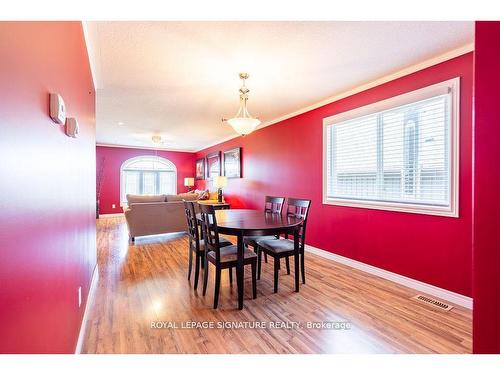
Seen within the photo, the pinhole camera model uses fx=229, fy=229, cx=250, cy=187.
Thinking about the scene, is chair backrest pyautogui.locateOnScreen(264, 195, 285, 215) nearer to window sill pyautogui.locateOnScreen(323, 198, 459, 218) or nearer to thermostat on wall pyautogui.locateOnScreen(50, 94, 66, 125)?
window sill pyautogui.locateOnScreen(323, 198, 459, 218)

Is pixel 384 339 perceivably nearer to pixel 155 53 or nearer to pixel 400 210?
pixel 400 210

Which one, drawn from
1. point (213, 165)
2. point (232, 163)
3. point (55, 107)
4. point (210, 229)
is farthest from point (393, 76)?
point (213, 165)

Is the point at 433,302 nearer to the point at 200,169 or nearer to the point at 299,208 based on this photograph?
the point at 299,208

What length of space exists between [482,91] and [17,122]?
171 cm

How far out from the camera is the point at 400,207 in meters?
2.67

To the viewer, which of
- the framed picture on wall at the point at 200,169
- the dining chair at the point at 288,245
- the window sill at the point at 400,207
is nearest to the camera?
the window sill at the point at 400,207

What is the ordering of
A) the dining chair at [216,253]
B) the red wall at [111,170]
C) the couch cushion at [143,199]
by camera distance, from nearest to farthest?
1. the dining chair at [216,253]
2. the couch cushion at [143,199]
3. the red wall at [111,170]

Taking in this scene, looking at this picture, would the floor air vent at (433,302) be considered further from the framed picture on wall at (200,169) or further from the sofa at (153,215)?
the framed picture on wall at (200,169)

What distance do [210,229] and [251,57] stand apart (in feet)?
5.80

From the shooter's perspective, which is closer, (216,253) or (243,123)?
(216,253)

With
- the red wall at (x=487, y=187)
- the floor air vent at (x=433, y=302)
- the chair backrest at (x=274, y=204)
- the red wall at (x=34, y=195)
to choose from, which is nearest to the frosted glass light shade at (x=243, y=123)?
the chair backrest at (x=274, y=204)

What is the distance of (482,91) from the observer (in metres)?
0.92

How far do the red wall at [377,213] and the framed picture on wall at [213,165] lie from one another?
211cm

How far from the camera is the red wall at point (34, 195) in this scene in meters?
0.68
